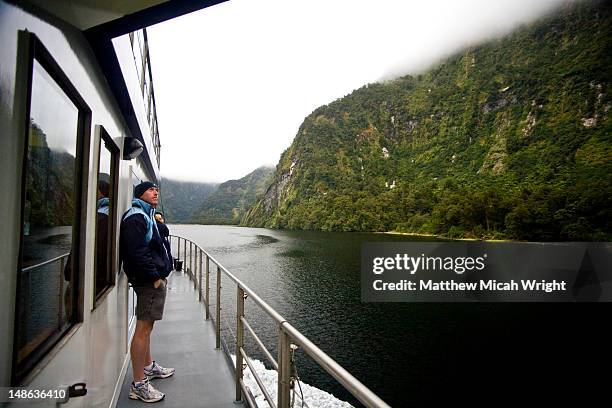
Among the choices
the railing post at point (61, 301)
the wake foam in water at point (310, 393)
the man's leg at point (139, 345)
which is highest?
the railing post at point (61, 301)

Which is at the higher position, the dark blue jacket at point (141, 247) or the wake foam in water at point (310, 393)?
the dark blue jacket at point (141, 247)

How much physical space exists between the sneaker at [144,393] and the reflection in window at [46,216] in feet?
4.25

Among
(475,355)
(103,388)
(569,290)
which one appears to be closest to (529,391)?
(475,355)

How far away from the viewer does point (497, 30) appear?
474 ft

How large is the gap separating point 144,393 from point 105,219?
128 centimetres

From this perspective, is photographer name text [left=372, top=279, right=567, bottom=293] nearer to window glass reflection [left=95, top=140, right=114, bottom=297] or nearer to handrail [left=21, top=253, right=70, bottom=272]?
window glass reflection [left=95, top=140, right=114, bottom=297]

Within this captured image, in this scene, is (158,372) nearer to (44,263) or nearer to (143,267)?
(143,267)

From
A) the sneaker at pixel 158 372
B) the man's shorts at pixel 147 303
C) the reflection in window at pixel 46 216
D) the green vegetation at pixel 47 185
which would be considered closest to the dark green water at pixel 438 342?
the sneaker at pixel 158 372

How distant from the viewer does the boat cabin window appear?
2378 millimetres

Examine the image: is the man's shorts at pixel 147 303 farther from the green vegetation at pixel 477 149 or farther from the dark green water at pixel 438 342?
the green vegetation at pixel 477 149

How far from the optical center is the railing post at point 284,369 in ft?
5.78

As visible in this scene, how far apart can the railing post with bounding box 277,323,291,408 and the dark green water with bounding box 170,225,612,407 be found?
8.94m

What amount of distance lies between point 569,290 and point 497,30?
479 feet

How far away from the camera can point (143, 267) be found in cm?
253
